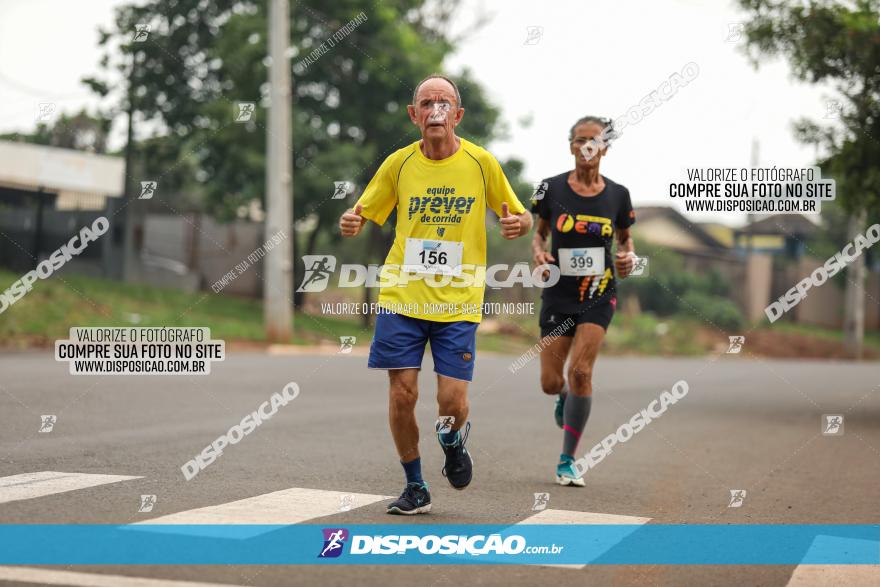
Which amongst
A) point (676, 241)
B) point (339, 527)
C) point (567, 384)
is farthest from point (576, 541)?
point (676, 241)

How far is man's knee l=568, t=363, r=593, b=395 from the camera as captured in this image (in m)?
7.90

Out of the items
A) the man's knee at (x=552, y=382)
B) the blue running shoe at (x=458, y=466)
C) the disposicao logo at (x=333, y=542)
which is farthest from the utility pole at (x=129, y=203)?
the disposicao logo at (x=333, y=542)

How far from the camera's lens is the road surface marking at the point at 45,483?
6184 millimetres

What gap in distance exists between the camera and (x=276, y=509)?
19.8 feet

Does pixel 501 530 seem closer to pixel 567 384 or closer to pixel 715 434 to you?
pixel 567 384

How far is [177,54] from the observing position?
105 ft

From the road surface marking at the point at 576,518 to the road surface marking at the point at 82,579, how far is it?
2.09m

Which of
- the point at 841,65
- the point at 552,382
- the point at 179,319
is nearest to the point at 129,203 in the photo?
the point at 179,319

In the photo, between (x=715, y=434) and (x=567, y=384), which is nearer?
(x=567, y=384)

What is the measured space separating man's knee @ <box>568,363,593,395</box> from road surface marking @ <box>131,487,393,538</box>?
5.90 ft

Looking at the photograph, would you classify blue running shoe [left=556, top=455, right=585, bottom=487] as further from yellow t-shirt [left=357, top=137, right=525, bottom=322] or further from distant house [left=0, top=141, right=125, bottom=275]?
distant house [left=0, top=141, right=125, bottom=275]

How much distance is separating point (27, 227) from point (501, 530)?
24.7 m

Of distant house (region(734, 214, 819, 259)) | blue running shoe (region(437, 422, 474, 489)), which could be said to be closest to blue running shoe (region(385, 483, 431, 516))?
blue running shoe (region(437, 422, 474, 489))

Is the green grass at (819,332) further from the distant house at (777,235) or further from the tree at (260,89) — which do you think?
the tree at (260,89)
